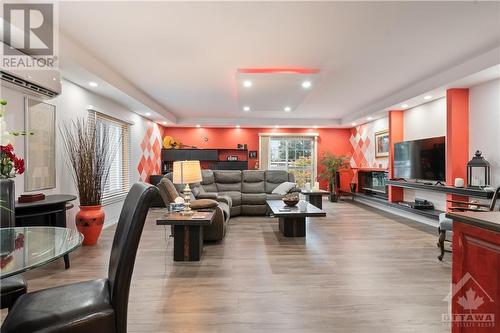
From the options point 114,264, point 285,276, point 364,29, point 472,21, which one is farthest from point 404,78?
point 114,264

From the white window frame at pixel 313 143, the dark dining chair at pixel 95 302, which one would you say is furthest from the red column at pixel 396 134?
the dark dining chair at pixel 95 302

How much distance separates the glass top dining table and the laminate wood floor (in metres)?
0.93

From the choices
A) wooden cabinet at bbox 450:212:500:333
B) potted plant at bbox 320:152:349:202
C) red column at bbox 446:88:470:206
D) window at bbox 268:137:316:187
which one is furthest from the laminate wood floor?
window at bbox 268:137:316:187

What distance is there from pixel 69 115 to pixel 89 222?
164cm

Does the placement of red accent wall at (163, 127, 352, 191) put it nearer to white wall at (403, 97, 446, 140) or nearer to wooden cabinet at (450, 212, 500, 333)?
white wall at (403, 97, 446, 140)

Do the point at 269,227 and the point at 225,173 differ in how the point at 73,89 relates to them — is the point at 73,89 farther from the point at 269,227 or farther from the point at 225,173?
the point at 269,227

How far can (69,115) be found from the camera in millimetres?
4180

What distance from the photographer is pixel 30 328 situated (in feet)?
3.74

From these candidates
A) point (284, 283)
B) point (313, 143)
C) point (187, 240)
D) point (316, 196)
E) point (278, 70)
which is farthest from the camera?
point (313, 143)

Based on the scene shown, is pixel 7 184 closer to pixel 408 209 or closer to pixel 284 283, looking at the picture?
pixel 284 283

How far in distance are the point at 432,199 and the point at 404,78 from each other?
2.46 m

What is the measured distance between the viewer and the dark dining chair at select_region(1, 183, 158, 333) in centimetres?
117

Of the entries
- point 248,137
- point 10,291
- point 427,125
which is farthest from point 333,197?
point 10,291

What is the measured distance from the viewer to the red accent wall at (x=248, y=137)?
9.31 meters
